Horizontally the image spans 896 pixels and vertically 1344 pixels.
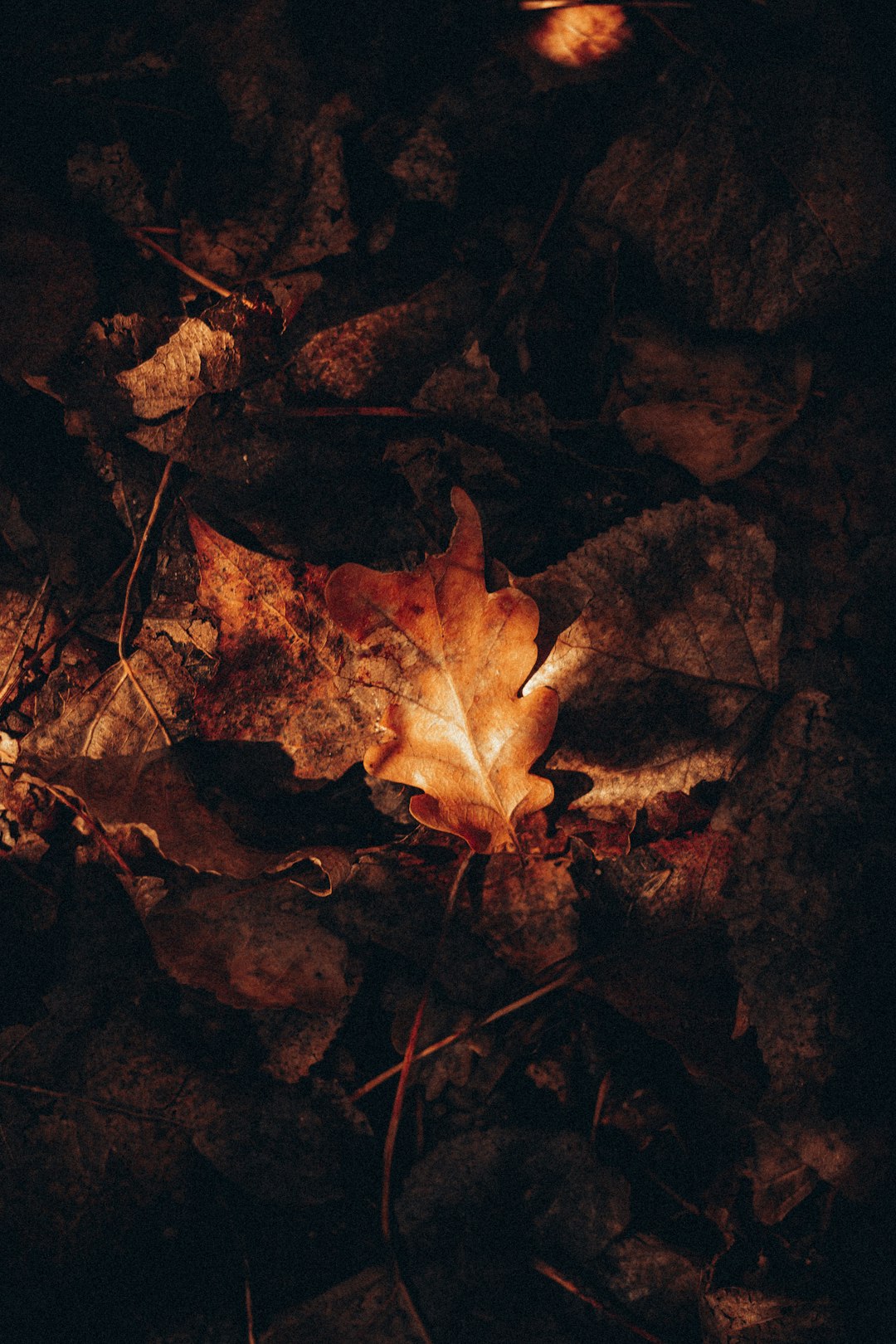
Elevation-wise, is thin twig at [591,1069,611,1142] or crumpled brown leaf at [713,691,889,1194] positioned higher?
crumpled brown leaf at [713,691,889,1194]

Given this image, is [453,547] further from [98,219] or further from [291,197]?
[98,219]

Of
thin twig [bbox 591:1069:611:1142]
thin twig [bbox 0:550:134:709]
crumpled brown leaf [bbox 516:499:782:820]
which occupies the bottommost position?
thin twig [bbox 591:1069:611:1142]

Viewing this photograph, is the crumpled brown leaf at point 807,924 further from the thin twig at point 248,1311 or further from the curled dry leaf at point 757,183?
the thin twig at point 248,1311

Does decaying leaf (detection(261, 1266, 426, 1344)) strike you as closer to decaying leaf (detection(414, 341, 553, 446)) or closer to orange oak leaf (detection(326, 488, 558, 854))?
orange oak leaf (detection(326, 488, 558, 854))

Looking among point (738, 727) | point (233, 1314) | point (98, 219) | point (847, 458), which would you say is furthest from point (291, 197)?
point (233, 1314)

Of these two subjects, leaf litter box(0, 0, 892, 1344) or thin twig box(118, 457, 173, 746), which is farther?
thin twig box(118, 457, 173, 746)

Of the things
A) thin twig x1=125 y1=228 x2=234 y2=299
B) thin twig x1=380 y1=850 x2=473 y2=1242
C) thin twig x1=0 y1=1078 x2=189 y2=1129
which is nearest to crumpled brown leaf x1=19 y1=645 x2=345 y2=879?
thin twig x1=380 y1=850 x2=473 y2=1242

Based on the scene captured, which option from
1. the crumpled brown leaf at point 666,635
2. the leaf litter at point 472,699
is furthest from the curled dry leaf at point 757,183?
the crumpled brown leaf at point 666,635
